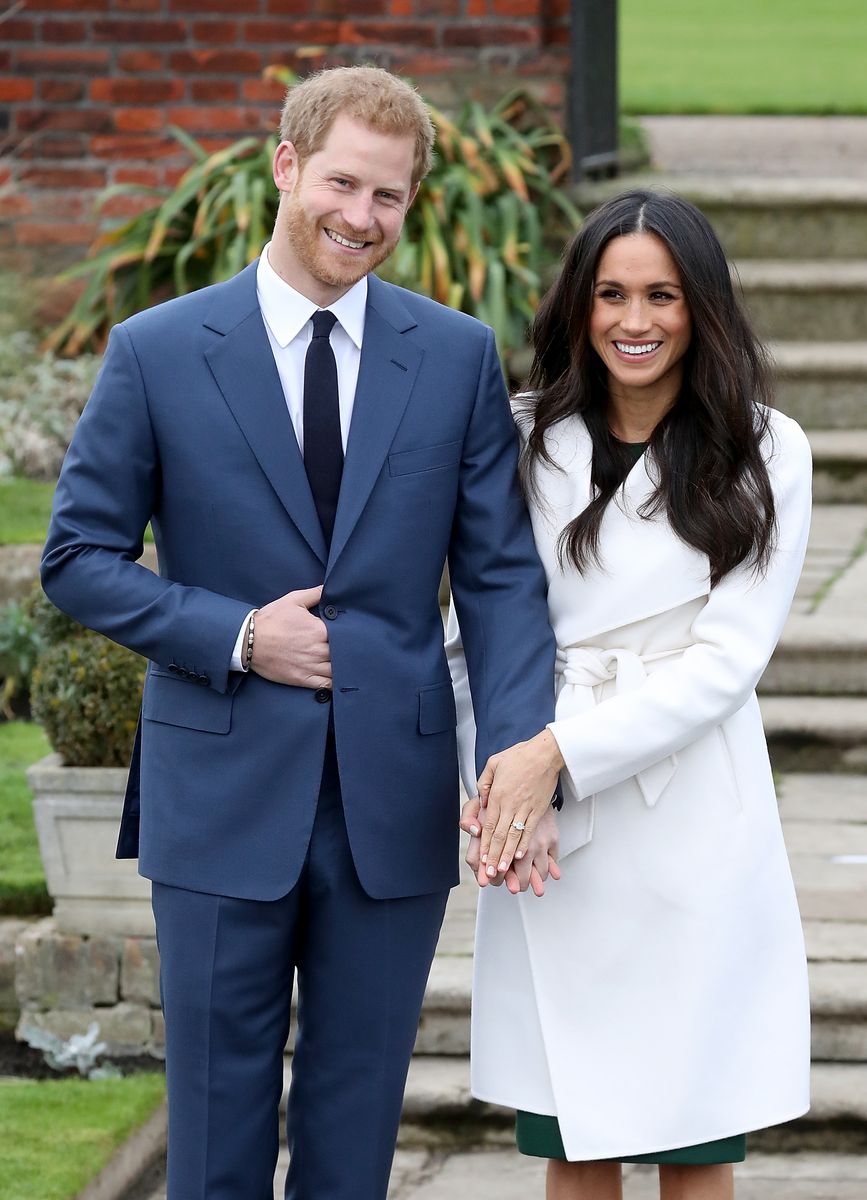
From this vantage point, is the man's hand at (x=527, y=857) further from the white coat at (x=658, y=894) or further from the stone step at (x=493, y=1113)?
the stone step at (x=493, y=1113)

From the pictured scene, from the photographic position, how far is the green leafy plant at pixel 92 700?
3842 millimetres

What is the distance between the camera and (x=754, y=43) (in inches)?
616

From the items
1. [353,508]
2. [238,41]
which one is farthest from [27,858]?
[238,41]

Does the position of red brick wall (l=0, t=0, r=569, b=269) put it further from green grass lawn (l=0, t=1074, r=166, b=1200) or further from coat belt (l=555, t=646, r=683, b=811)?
coat belt (l=555, t=646, r=683, b=811)

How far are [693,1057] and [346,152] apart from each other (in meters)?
1.36

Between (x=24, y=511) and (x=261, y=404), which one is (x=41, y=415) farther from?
(x=261, y=404)

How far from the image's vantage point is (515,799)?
2.40 meters

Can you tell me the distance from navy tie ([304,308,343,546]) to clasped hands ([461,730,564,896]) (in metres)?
0.40

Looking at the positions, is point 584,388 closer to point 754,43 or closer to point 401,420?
point 401,420

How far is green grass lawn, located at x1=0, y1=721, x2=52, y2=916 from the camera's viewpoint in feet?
13.2

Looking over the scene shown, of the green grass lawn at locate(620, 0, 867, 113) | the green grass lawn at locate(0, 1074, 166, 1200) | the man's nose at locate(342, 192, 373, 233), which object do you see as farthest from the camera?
the green grass lawn at locate(620, 0, 867, 113)

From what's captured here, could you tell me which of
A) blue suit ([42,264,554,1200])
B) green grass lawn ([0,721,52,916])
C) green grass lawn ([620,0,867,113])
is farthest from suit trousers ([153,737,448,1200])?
green grass lawn ([620,0,867,113])

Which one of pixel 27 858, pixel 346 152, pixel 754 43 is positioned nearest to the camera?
pixel 346 152

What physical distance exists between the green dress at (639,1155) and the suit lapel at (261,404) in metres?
0.51
